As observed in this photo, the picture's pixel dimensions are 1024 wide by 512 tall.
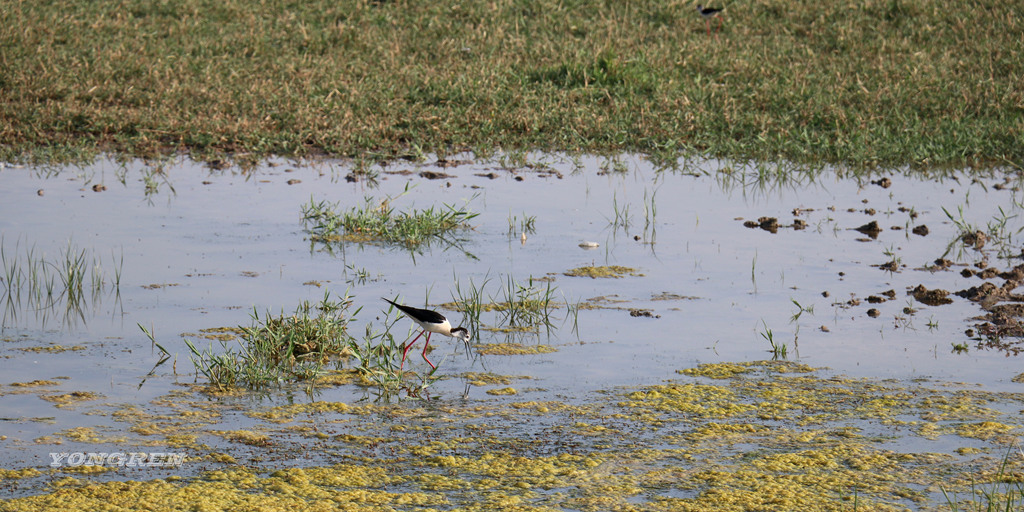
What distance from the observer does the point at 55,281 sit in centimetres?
786

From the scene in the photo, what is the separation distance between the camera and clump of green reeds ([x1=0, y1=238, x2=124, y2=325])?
7.38 m

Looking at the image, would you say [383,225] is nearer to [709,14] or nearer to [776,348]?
[776,348]

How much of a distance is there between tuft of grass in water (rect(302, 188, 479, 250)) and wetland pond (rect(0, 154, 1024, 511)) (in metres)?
0.13

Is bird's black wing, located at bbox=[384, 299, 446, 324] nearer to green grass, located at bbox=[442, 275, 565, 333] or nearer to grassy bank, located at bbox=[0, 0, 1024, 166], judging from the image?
green grass, located at bbox=[442, 275, 565, 333]

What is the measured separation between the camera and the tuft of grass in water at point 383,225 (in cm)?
930

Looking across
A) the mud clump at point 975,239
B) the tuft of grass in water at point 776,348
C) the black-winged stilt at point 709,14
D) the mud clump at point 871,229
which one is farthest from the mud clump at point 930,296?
the black-winged stilt at point 709,14

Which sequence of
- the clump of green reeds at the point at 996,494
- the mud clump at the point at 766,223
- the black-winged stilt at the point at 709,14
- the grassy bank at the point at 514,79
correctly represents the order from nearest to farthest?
the clump of green reeds at the point at 996,494 → the mud clump at the point at 766,223 → the grassy bank at the point at 514,79 → the black-winged stilt at the point at 709,14

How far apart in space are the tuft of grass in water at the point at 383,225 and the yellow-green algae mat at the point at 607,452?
Answer: 3.33 meters

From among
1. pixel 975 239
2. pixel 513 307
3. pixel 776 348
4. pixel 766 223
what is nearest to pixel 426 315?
pixel 513 307

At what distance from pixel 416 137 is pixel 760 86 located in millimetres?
4336

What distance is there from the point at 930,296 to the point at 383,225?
12.9 feet

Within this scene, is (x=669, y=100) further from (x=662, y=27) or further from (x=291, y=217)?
(x=291, y=217)

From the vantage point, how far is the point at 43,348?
6.58 meters

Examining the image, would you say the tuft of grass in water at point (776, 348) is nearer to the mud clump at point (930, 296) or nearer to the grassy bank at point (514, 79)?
the mud clump at point (930, 296)
